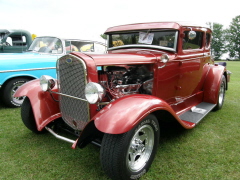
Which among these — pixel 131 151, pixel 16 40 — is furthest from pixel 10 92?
pixel 16 40

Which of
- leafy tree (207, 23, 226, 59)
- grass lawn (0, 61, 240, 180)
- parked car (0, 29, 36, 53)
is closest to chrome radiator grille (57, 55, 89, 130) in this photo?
grass lawn (0, 61, 240, 180)

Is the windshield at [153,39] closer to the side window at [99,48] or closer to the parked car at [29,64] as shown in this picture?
the parked car at [29,64]

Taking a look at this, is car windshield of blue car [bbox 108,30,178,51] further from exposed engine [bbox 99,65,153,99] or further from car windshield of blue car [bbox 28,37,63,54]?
car windshield of blue car [bbox 28,37,63,54]

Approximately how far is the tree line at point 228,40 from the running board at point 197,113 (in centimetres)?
4466

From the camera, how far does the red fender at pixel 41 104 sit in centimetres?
271

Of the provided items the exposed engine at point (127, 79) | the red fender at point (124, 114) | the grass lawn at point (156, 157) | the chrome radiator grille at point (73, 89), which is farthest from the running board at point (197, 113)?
the chrome radiator grille at point (73, 89)

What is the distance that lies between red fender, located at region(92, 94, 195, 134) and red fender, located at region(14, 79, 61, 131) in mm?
1086

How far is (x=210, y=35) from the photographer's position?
4102 millimetres

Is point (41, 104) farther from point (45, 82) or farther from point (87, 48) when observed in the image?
point (87, 48)

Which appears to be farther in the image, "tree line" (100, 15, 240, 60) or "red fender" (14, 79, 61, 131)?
"tree line" (100, 15, 240, 60)

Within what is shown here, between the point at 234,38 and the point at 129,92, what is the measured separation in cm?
5047

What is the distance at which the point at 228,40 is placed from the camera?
4516 cm

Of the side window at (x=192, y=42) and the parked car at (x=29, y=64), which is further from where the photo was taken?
the parked car at (x=29, y=64)

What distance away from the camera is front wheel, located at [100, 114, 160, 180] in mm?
1872
